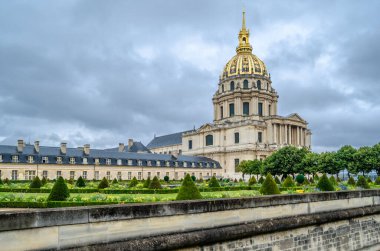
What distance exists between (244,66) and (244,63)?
2.40ft

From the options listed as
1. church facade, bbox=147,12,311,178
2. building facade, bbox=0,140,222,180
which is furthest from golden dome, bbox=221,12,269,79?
building facade, bbox=0,140,222,180

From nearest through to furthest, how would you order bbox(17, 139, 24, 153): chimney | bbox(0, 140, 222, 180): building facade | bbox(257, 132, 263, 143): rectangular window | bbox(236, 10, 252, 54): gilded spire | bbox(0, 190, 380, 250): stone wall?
bbox(0, 190, 380, 250): stone wall → bbox(0, 140, 222, 180): building facade → bbox(17, 139, 24, 153): chimney → bbox(257, 132, 263, 143): rectangular window → bbox(236, 10, 252, 54): gilded spire

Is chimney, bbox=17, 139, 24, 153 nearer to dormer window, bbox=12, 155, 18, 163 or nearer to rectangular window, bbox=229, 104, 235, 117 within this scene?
dormer window, bbox=12, 155, 18, 163

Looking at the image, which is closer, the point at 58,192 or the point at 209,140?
the point at 58,192

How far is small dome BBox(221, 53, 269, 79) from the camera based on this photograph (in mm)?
91625

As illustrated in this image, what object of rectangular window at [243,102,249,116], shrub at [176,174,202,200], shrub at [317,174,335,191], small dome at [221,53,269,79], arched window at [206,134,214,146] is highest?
small dome at [221,53,269,79]

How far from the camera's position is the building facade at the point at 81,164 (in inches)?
2082

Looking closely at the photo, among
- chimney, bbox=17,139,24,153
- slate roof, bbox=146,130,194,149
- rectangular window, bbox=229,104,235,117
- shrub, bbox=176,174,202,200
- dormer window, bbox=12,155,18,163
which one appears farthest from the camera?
slate roof, bbox=146,130,194,149

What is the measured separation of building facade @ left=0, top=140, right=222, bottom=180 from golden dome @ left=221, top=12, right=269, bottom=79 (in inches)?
1069

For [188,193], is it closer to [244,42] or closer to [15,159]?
[15,159]

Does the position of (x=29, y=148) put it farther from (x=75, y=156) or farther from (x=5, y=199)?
(x=5, y=199)

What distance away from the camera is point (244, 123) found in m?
84.1

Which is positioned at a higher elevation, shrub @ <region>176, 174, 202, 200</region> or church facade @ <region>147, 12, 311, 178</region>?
church facade @ <region>147, 12, 311, 178</region>

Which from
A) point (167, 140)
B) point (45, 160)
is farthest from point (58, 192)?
point (167, 140)
